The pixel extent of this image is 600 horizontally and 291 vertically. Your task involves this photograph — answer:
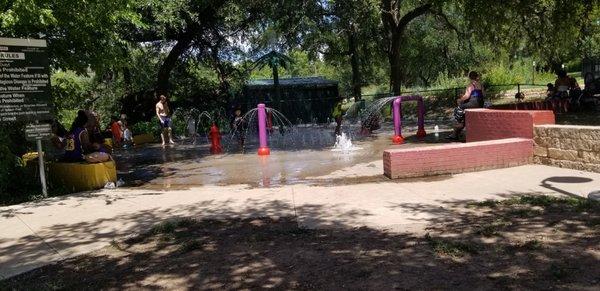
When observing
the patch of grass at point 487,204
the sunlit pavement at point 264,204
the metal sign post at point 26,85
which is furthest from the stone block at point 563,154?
the metal sign post at point 26,85

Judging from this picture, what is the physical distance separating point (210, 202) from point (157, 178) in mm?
3396

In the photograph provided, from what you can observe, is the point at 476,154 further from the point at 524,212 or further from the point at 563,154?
the point at 524,212

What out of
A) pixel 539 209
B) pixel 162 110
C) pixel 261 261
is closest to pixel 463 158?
pixel 539 209

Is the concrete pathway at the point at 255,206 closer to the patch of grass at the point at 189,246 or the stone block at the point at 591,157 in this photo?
the stone block at the point at 591,157

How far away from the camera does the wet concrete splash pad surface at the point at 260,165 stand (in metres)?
9.91

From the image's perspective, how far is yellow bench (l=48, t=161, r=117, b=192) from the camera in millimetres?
9555

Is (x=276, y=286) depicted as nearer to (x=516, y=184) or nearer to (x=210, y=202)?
(x=210, y=202)

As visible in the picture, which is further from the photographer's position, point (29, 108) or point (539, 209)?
point (29, 108)

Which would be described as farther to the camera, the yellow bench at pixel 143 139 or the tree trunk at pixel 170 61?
the tree trunk at pixel 170 61

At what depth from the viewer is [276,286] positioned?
4.35m

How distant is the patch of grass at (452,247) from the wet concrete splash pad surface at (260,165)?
3931mm

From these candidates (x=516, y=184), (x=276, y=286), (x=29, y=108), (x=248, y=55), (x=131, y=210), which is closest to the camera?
(x=276, y=286)

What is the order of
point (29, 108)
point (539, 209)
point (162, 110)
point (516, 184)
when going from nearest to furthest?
point (539, 209), point (516, 184), point (29, 108), point (162, 110)

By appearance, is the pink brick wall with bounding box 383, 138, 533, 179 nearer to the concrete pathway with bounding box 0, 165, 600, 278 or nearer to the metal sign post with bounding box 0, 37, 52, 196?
the concrete pathway with bounding box 0, 165, 600, 278
